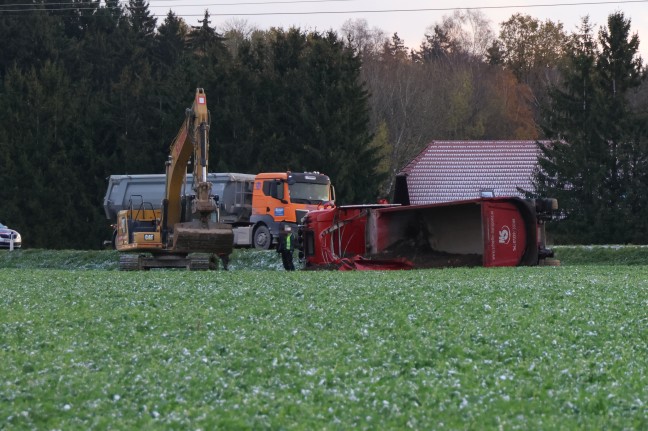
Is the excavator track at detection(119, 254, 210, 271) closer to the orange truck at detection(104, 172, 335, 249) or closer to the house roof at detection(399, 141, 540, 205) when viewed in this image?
the orange truck at detection(104, 172, 335, 249)

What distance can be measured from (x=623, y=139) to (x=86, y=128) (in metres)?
30.8

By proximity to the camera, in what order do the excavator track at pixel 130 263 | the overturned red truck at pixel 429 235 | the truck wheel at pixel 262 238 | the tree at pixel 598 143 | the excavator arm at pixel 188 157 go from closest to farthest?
1. the overturned red truck at pixel 429 235
2. the excavator arm at pixel 188 157
3. the excavator track at pixel 130 263
4. the truck wheel at pixel 262 238
5. the tree at pixel 598 143

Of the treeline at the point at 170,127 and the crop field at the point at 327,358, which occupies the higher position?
the treeline at the point at 170,127

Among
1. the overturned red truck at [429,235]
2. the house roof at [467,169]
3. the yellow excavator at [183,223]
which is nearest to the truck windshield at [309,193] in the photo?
the yellow excavator at [183,223]

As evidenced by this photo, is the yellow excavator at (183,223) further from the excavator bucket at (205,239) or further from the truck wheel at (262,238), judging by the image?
the truck wheel at (262,238)

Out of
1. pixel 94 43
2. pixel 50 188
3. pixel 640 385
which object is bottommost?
pixel 640 385

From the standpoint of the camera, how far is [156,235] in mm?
36500

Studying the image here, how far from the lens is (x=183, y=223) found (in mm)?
34375

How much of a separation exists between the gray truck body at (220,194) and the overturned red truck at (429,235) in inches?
473

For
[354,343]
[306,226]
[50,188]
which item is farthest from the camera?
[50,188]

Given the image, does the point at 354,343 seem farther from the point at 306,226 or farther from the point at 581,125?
the point at 581,125

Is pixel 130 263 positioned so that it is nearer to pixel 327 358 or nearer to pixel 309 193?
pixel 309 193

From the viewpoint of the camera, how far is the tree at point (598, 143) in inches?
2104

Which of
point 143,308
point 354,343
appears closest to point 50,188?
point 143,308
